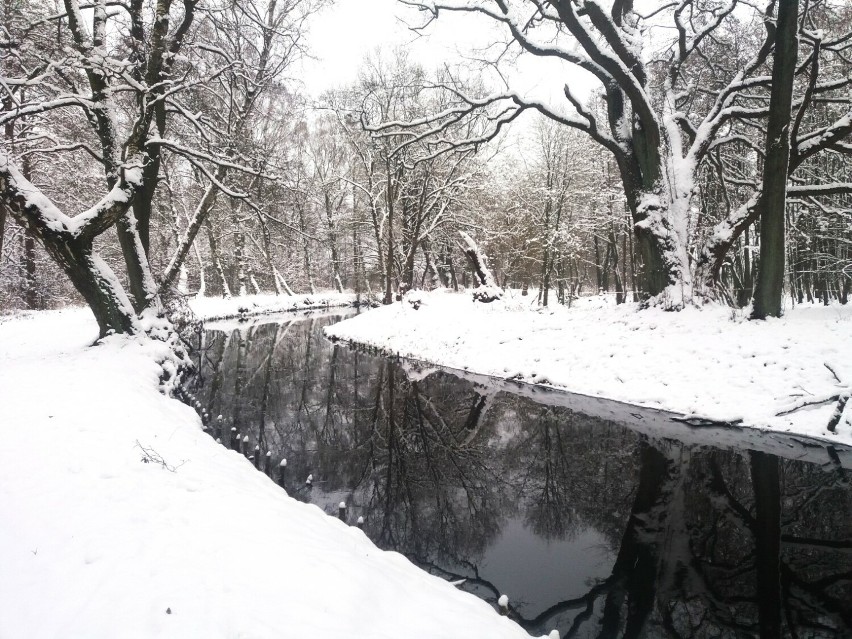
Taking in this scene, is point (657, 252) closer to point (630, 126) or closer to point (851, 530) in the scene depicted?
point (630, 126)

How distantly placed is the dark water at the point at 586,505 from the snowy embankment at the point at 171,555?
114cm

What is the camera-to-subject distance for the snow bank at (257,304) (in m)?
27.8

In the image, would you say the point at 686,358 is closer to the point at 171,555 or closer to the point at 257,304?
the point at 171,555

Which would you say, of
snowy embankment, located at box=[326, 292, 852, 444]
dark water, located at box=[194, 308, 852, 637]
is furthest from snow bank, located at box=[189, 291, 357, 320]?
dark water, located at box=[194, 308, 852, 637]

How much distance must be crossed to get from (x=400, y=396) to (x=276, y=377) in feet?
14.5

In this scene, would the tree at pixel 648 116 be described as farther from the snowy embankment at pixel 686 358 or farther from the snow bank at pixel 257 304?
the snow bank at pixel 257 304

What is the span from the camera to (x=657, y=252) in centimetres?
1227

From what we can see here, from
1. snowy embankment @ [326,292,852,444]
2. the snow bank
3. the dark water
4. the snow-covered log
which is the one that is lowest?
the dark water

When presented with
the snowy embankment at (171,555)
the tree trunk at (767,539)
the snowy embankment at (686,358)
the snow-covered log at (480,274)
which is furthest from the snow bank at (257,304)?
the tree trunk at (767,539)

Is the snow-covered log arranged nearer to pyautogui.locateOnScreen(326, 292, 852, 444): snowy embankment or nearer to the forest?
the forest

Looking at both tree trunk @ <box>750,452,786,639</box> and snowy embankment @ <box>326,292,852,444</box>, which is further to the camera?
snowy embankment @ <box>326,292,852,444</box>

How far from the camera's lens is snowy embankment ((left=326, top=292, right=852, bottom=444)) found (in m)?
8.12

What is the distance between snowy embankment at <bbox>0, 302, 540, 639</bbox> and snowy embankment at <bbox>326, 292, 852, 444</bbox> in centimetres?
723

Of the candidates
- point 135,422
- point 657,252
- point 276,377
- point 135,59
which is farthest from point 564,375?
point 135,59
